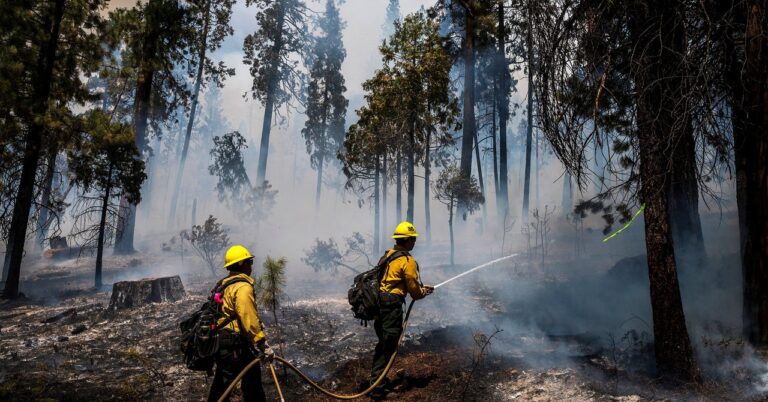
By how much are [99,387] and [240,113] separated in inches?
4787

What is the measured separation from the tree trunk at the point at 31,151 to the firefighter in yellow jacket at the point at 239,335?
11626 millimetres

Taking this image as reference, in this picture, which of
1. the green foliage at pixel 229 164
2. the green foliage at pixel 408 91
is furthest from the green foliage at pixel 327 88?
the green foliage at pixel 408 91

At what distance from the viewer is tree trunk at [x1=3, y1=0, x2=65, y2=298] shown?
12.9m

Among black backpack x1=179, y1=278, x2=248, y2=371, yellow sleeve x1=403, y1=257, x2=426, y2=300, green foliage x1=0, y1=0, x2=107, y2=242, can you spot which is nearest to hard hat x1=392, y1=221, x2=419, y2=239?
yellow sleeve x1=403, y1=257, x2=426, y2=300

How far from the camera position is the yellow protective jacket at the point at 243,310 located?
15.2ft

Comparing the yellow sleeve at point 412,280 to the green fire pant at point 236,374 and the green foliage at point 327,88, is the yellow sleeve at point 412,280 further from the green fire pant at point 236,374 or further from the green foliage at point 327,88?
the green foliage at point 327,88

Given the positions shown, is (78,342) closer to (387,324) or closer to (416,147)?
(387,324)

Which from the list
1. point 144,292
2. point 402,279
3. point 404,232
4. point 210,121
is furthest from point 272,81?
point 210,121

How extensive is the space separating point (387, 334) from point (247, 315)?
201 centimetres

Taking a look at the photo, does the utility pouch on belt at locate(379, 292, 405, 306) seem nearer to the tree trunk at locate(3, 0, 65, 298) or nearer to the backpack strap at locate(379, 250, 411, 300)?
the backpack strap at locate(379, 250, 411, 300)

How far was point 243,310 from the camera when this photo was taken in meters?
4.64

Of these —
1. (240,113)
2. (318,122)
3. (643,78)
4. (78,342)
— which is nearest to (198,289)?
(78,342)

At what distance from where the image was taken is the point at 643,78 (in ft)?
17.1

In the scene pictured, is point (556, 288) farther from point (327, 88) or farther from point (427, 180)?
point (327, 88)
